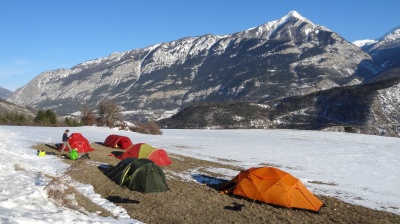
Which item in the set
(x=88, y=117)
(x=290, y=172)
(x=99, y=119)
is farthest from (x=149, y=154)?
(x=99, y=119)

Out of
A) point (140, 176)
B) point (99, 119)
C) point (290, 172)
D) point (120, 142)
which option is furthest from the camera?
point (99, 119)

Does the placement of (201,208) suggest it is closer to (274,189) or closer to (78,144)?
(274,189)

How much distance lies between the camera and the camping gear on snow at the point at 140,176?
17.5m

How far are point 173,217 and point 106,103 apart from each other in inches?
2355

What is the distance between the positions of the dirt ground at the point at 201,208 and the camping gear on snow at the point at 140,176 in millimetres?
361

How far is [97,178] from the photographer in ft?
61.6

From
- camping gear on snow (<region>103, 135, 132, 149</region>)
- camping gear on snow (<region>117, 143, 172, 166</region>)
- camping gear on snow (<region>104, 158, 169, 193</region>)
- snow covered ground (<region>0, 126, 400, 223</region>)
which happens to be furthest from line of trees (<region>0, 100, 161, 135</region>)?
camping gear on snow (<region>104, 158, 169, 193</region>)

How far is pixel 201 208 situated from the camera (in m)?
15.4

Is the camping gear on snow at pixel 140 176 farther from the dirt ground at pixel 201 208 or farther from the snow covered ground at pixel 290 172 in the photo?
the snow covered ground at pixel 290 172

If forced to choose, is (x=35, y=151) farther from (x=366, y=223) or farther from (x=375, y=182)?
(x=375, y=182)

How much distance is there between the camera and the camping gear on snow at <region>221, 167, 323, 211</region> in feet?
54.3

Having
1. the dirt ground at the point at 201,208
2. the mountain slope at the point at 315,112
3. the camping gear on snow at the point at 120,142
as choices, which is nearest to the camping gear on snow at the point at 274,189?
the dirt ground at the point at 201,208

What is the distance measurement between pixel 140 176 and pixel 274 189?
667 cm

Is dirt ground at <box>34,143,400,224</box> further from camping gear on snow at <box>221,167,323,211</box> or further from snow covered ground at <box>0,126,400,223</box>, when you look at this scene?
snow covered ground at <box>0,126,400,223</box>
